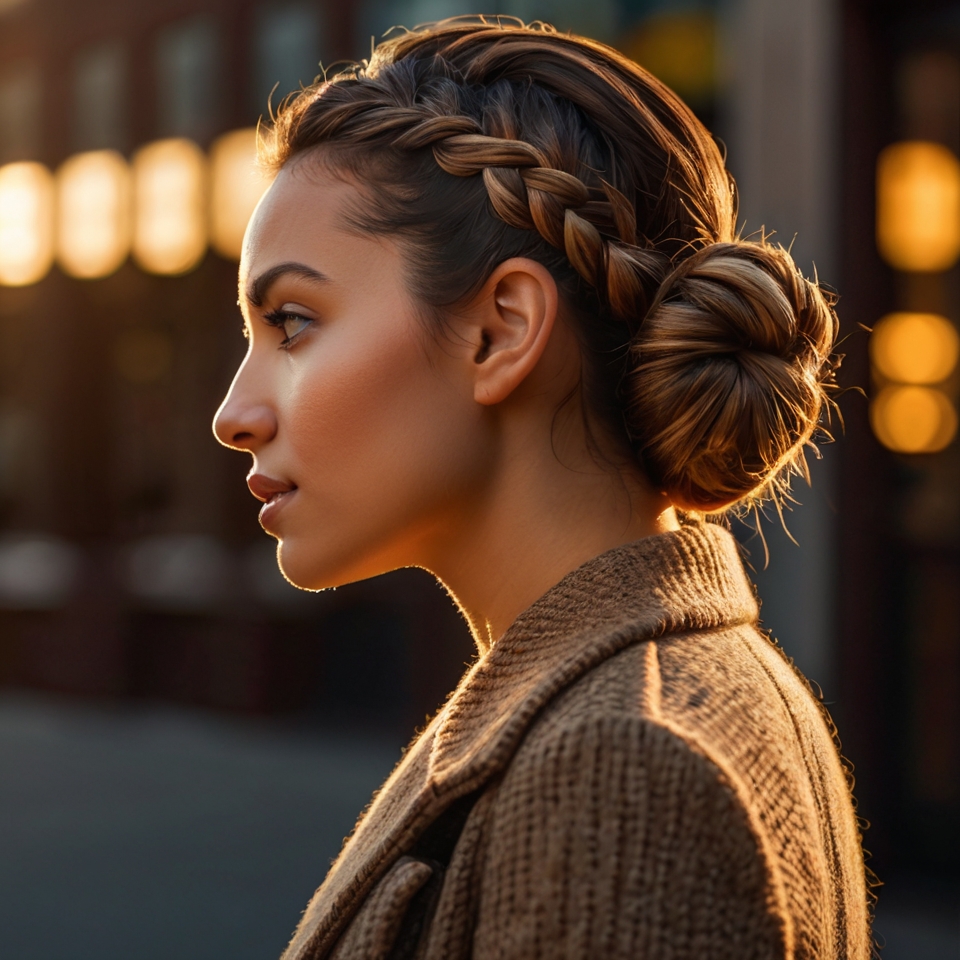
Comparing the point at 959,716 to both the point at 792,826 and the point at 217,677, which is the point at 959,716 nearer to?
the point at 792,826

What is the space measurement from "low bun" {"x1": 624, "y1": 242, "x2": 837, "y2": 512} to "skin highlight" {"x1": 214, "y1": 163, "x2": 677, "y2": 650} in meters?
0.07

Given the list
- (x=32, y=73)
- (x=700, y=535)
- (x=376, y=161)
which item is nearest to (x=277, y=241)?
(x=376, y=161)

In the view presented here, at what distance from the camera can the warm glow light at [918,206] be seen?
543 centimetres

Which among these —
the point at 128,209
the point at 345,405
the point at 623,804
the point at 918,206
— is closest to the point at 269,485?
the point at 345,405

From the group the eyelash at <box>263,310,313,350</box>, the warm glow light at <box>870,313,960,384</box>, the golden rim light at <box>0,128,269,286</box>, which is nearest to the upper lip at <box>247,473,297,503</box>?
the eyelash at <box>263,310,313,350</box>

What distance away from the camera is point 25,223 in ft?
37.1

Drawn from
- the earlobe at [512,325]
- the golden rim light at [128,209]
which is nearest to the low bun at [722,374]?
the earlobe at [512,325]

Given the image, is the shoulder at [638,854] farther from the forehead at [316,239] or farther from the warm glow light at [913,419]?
the warm glow light at [913,419]

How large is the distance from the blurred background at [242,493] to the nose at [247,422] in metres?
3.81

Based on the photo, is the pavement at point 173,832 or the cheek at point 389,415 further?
the pavement at point 173,832

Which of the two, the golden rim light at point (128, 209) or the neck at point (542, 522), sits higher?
the golden rim light at point (128, 209)

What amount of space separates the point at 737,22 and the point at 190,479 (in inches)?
212

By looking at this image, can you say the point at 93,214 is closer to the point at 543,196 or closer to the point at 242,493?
the point at 242,493

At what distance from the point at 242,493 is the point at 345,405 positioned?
25.7ft
